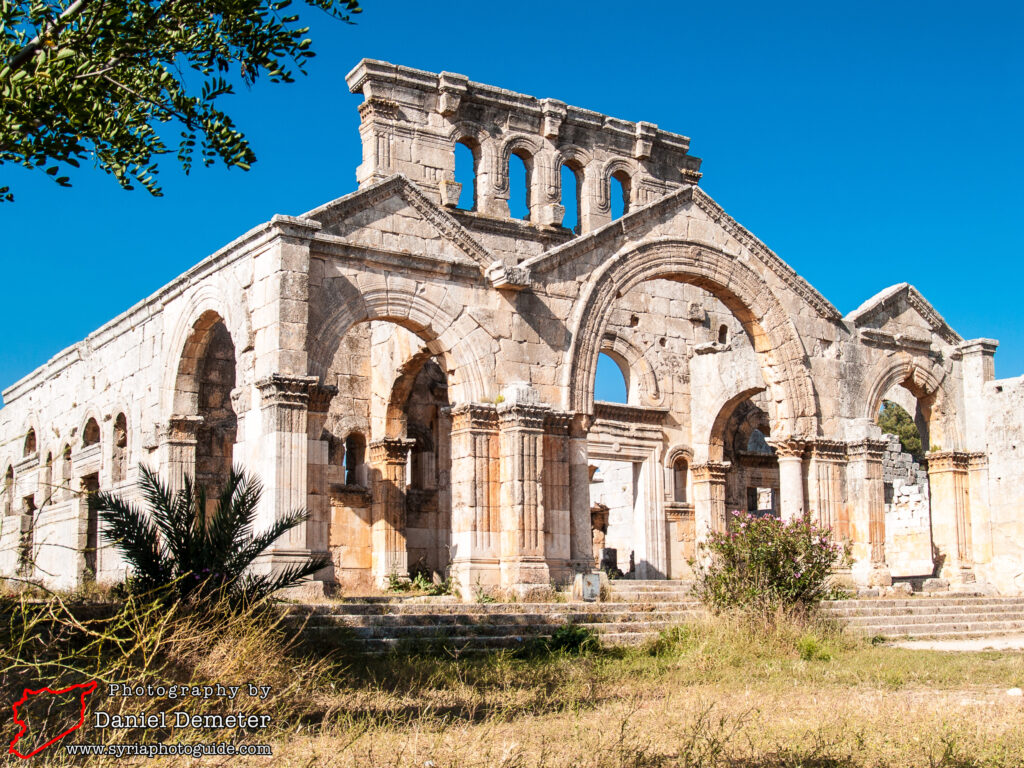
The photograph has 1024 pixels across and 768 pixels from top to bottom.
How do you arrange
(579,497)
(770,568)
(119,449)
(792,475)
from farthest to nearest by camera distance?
(119,449)
(792,475)
(579,497)
(770,568)

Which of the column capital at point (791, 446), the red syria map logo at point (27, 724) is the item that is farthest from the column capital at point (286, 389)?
the column capital at point (791, 446)

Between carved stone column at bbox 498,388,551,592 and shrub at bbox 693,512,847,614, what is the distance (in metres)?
3.20

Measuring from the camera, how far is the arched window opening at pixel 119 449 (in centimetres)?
1981

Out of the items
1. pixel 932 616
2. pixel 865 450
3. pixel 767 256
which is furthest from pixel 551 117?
pixel 932 616

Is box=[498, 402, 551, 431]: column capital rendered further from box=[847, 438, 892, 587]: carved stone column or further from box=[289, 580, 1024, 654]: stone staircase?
box=[847, 438, 892, 587]: carved stone column

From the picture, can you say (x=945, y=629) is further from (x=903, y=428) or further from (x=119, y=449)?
(x=903, y=428)

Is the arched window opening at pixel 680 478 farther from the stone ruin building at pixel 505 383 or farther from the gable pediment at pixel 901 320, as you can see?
the gable pediment at pixel 901 320

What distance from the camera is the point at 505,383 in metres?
16.8

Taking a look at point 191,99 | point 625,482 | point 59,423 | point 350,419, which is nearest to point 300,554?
point 350,419

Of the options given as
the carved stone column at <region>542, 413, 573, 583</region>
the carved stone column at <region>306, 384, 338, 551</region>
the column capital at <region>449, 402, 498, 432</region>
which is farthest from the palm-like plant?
the carved stone column at <region>542, 413, 573, 583</region>

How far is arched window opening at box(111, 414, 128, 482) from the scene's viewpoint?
780 inches

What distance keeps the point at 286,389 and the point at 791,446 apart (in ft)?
29.3

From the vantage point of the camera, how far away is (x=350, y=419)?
805 inches

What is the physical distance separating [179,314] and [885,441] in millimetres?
12021
